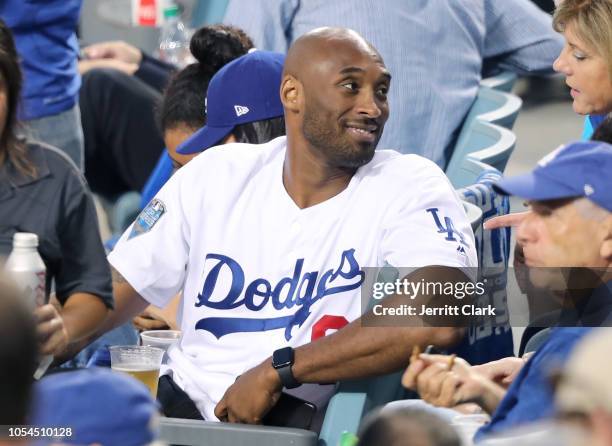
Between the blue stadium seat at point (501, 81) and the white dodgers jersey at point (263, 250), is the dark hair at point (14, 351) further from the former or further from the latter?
the blue stadium seat at point (501, 81)

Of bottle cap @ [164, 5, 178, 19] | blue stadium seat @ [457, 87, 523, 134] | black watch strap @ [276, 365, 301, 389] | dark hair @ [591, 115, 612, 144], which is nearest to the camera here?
dark hair @ [591, 115, 612, 144]

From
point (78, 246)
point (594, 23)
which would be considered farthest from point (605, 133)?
point (78, 246)

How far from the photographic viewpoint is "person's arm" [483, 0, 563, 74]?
17.1 feet

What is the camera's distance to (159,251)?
3457 mm

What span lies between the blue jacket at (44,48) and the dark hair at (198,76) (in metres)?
0.92

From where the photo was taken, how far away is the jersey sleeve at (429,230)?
315cm

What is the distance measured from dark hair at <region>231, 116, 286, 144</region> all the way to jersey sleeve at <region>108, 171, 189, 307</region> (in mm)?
→ 504

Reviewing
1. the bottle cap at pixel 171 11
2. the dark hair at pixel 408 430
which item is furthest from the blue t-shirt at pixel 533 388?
the bottle cap at pixel 171 11

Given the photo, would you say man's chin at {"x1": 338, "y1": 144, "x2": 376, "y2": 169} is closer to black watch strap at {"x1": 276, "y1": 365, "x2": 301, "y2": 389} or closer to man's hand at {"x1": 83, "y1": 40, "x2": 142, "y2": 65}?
black watch strap at {"x1": 276, "y1": 365, "x2": 301, "y2": 389}

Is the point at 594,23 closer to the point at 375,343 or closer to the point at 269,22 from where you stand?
the point at 375,343

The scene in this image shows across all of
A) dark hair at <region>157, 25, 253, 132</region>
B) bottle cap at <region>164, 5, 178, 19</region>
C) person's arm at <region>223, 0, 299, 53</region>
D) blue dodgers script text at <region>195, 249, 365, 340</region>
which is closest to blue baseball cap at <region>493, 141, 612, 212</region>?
blue dodgers script text at <region>195, 249, 365, 340</region>

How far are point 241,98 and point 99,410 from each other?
2051mm

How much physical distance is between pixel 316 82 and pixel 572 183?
107cm

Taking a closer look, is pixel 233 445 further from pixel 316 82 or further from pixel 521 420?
pixel 316 82
